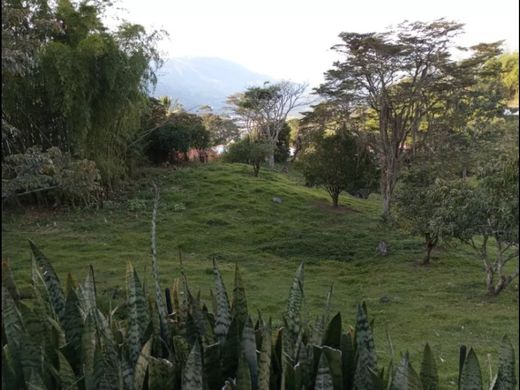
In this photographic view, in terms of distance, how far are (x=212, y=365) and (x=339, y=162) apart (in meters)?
13.1

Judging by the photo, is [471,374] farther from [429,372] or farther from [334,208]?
[334,208]

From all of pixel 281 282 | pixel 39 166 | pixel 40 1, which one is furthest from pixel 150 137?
pixel 39 166

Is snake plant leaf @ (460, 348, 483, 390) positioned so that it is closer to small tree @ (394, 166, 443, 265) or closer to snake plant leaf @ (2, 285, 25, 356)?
snake plant leaf @ (2, 285, 25, 356)

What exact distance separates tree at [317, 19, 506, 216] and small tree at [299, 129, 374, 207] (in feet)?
1.71

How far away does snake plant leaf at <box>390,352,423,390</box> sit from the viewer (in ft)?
4.58

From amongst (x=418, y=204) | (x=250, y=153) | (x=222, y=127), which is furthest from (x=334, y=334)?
(x=222, y=127)

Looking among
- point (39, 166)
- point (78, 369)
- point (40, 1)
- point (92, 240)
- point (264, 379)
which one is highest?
point (40, 1)

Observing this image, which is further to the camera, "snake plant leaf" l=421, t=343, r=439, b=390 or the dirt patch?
the dirt patch

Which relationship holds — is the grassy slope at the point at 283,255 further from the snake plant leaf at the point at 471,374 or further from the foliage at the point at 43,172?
the snake plant leaf at the point at 471,374

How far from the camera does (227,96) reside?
3056 centimetres

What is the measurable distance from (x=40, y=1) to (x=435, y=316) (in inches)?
390

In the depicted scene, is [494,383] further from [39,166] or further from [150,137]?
[150,137]

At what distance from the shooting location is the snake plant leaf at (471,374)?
145 centimetres

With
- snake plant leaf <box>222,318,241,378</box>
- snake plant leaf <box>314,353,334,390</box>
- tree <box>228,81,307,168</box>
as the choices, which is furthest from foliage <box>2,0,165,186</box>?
tree <box>228,81,307,168</box>
